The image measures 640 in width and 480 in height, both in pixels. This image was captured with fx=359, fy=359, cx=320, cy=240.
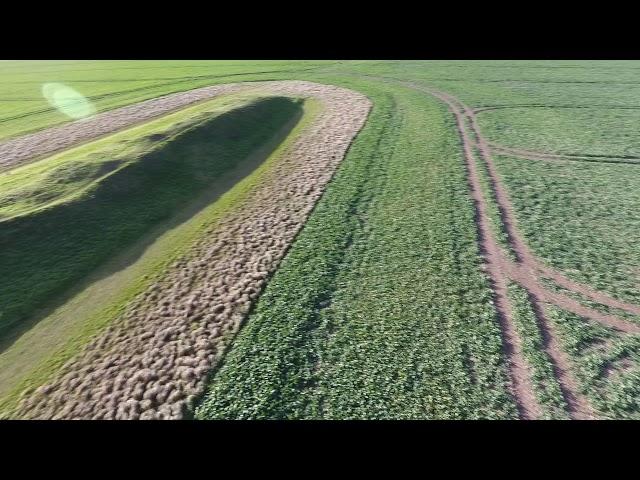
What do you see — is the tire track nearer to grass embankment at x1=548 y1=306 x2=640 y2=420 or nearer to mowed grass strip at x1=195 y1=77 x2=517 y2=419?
mowed grass strip at x1=195 y1=77 x2=517 y2=419

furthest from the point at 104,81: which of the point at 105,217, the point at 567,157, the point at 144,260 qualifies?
the point at 567,157

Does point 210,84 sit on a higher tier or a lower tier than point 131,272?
higher

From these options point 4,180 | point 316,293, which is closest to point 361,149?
point 316,293

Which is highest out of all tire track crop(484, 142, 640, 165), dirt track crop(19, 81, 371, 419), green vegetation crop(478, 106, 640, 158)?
green vegetation crop(478, 106, 640, 158)

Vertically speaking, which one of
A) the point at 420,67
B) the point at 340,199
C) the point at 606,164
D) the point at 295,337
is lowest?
the point at 295,337

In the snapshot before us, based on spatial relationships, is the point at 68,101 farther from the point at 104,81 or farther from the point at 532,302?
the point at 532,302

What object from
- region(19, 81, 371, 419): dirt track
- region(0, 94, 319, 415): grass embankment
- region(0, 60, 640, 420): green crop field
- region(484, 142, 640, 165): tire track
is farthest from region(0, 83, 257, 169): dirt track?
region(484, 142, 640, 165): tire track

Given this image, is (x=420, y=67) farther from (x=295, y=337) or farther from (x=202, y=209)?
(x=295, y=337)
